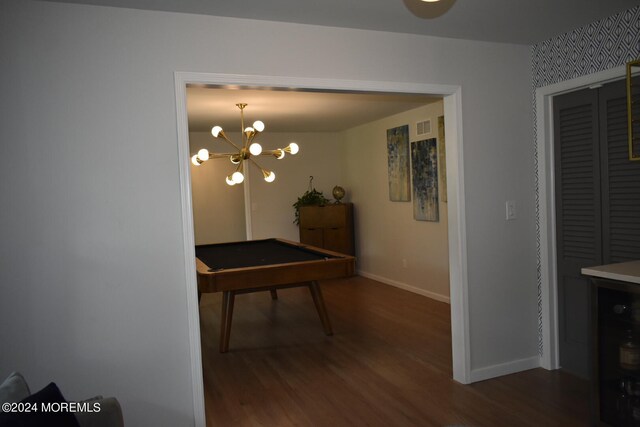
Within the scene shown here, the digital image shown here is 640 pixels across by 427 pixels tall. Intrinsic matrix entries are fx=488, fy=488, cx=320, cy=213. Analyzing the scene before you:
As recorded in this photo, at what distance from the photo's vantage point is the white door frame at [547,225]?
3.52 metres

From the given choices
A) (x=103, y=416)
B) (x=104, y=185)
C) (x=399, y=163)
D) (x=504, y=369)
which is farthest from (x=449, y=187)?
(x=399, y=163)

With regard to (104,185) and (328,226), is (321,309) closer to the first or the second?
(104,185)

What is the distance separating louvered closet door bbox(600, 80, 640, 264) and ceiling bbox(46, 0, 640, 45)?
555 millimetres

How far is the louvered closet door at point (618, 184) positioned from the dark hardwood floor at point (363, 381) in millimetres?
977

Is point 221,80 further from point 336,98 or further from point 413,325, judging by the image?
point 413,325

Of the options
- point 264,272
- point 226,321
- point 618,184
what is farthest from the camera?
point 226,321

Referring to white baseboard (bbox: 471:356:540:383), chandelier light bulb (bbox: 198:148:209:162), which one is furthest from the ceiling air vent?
white baseboard (bbox: 471:356:540:383)

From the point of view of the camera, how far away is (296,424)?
116 inches

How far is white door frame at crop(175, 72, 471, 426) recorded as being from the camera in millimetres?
2617

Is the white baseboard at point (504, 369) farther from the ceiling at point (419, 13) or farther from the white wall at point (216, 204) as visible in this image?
the white wall at point (216, 204)

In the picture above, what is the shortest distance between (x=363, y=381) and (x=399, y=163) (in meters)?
3.69

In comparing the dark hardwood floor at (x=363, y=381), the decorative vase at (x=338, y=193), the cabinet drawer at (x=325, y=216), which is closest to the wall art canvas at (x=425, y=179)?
the dark hardwood floor at (x=363, y=381)

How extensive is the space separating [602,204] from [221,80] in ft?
8.27

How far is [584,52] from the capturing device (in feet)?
10.5
